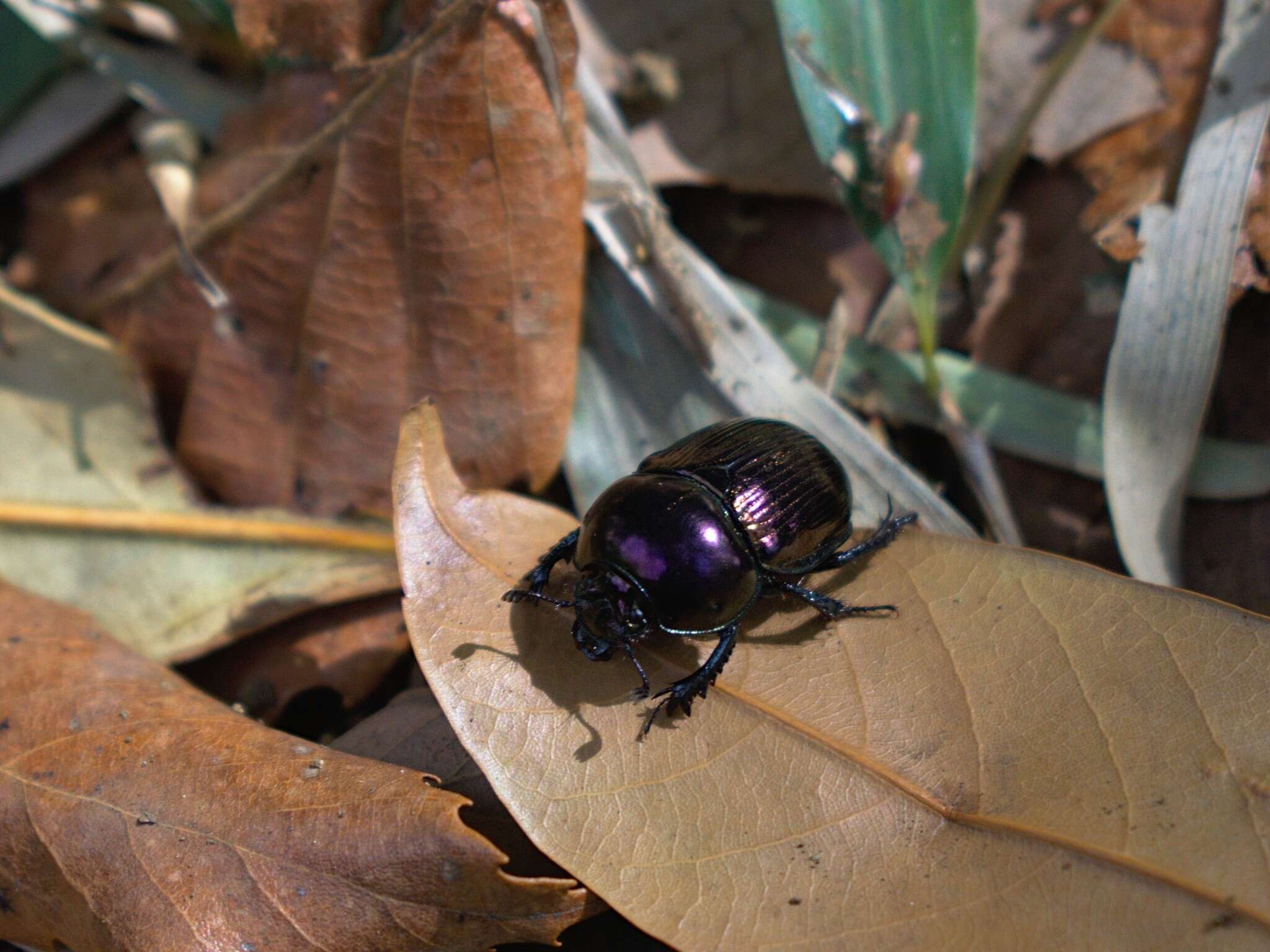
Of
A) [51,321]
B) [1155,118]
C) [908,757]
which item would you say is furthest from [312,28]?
[1155,118]

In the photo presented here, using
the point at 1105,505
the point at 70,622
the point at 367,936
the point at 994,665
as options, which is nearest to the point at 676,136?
the point at 1105,505

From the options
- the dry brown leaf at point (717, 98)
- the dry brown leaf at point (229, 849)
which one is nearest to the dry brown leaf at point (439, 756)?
the dry brown leaf at point (229, 849)

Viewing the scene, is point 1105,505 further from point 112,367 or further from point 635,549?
point 112,367

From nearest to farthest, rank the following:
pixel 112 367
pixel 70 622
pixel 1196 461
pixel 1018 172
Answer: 1. pixel 70 622
2. pixel 1196 461
3. pixel 112 367
4. pixel 1018 172

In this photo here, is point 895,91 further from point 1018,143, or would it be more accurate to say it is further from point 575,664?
point 575,664

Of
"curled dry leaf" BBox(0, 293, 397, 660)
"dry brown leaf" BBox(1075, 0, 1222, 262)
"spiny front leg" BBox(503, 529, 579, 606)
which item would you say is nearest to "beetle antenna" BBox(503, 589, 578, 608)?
"spiny front leg" BBox(503, 529, 579, 606)
